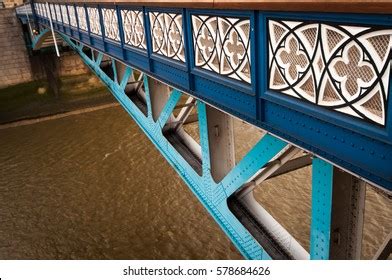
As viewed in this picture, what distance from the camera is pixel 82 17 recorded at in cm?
996

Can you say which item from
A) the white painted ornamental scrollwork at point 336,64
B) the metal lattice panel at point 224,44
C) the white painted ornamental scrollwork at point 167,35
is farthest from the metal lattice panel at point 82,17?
the white painted ornamental scrollwork at point 336,64

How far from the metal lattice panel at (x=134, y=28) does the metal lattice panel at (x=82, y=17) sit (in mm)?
3198

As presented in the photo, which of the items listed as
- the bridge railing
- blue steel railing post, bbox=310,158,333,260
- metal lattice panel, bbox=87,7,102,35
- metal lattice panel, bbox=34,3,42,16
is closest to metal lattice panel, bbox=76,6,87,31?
metal lattice panel, bbox=87,7,102,35

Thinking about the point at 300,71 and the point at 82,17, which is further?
the point at 82,17

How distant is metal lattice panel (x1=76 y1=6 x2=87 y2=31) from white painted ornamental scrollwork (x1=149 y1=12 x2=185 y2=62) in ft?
15.3

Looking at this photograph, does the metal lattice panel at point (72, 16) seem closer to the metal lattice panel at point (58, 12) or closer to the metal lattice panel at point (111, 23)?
the metal lattice panel at point (58, 12)

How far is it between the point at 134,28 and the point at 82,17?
4.18 m

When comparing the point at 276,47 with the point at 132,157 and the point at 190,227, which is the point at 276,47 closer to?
the point at 190,227

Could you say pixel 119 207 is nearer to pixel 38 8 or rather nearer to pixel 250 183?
pixel 250 183

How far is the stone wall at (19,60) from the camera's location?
22922 mm

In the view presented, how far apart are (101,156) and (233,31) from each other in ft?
45.2

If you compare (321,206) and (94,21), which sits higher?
(94,21)

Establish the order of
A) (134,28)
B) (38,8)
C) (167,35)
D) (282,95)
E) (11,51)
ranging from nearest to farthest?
(282,95) < (167,35) < (134,28) < (38,8) < (11,51)

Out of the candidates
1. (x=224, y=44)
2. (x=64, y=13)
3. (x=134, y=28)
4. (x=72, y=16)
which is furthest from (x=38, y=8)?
(x=224, y=44)
